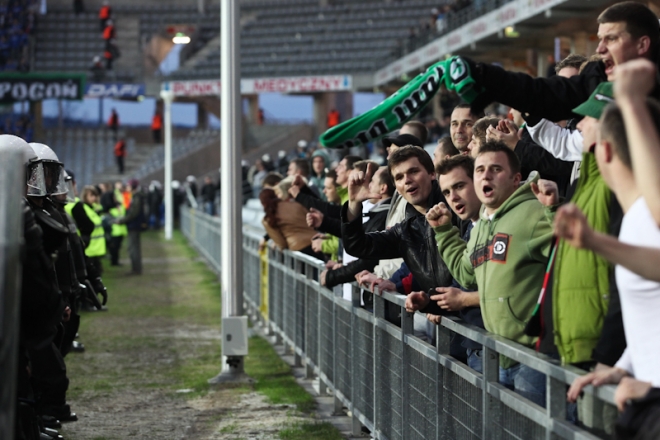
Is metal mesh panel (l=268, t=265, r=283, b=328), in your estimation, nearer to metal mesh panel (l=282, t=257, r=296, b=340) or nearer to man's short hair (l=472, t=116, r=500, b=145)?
metal mesh panel (l=282, t=257, r=296, b=340)

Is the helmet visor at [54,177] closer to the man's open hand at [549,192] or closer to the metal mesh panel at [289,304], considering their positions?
the metal mesh panel at [289,304]

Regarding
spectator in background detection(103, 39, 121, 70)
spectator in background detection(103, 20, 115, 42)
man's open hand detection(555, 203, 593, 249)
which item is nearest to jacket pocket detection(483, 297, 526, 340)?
man's open hand detection(555, 203, 593, 249)

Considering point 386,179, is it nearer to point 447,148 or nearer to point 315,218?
point 315,218

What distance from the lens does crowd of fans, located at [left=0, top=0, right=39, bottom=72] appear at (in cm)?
5000

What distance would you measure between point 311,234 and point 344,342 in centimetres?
325

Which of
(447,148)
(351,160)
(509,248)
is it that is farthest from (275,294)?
(509,248)

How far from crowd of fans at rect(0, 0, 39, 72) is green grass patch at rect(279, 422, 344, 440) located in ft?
139

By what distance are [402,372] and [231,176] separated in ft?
14.3

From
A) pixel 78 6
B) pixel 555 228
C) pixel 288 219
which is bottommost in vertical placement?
pixel 288 219

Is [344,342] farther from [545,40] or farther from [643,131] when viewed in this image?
[545,40]

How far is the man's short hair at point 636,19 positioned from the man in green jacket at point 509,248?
646 millimetres

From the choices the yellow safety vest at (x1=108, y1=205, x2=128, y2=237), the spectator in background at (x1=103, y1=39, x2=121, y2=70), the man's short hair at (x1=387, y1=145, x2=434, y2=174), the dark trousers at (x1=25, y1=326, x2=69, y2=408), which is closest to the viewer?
the man's short hair at (x1=387, y1=145, x2=434, y2=174)

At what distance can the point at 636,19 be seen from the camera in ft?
13.5

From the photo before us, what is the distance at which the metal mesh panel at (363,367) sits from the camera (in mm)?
6793
